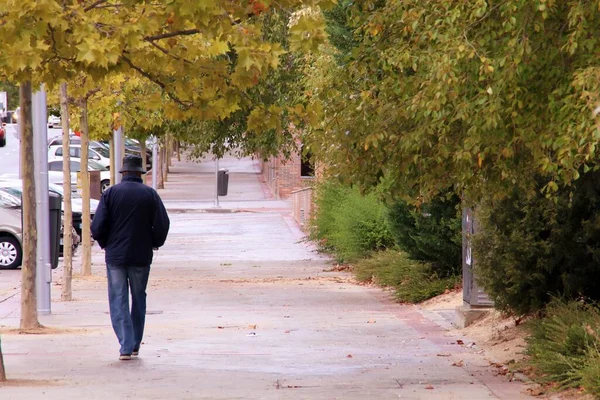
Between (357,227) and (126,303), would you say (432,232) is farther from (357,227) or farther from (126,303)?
(126,303)

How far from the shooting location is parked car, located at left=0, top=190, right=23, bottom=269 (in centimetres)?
2195

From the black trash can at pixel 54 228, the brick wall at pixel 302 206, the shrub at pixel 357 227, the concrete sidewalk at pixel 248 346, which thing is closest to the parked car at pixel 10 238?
the concrete sidewalk at pixel 248 346

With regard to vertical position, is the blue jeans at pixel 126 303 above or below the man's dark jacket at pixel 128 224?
below

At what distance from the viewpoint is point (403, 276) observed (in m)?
17.0

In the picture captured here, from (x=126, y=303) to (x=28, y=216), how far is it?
2.20 m

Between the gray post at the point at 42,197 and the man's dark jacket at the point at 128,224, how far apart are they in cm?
411

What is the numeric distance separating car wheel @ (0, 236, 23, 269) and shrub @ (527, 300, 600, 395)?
45.6 ft

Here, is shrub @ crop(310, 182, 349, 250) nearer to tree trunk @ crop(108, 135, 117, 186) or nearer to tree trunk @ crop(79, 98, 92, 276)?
tree trunk @ crop(108, 135, 117, 186)

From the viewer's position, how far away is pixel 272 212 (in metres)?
38.9

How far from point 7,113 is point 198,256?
70997mm

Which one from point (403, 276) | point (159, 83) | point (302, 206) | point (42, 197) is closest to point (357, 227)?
point (403, 276)

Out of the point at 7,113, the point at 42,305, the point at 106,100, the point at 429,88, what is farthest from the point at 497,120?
the point at 7,113

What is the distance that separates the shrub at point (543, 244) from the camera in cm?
1037

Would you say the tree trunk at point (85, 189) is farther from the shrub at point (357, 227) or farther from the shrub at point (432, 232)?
the shrub at point (432, 232)
